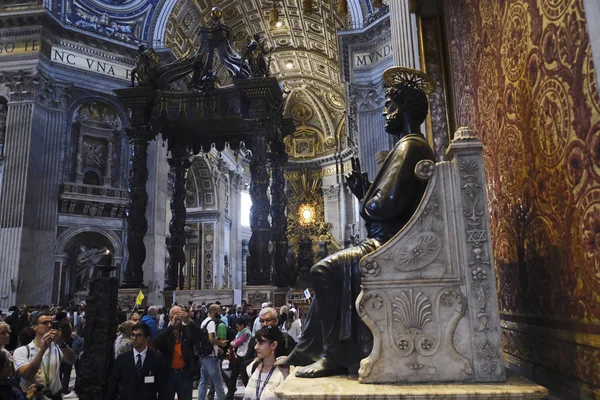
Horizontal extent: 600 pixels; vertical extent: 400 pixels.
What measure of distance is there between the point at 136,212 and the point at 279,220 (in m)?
3.18

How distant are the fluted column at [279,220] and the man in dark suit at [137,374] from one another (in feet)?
20.9

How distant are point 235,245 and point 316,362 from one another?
25.8 meters

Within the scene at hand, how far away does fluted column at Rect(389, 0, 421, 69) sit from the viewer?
4473 mm

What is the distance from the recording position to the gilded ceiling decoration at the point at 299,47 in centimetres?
2084

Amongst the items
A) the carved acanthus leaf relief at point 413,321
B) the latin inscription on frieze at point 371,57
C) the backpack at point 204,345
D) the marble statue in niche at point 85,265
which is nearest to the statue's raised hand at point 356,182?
the carved acanthus leaf relief at point 413,321

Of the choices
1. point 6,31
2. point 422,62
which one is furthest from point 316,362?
point 6,31

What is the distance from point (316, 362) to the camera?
2.33 m

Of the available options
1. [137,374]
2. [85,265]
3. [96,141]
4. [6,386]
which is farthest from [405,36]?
[96,141]

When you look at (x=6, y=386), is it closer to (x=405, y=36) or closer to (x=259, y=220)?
(x=405, y=36)

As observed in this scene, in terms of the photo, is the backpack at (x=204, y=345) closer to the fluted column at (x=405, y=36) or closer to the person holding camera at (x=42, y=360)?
the person holding camera at (x=42, y=360)

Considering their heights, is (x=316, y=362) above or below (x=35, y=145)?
below

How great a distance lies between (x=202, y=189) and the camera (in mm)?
24797

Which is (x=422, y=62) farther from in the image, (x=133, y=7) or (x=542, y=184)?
(x=133, y=7)

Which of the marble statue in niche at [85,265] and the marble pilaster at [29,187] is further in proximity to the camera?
the marble statue in niche at [85,265]
